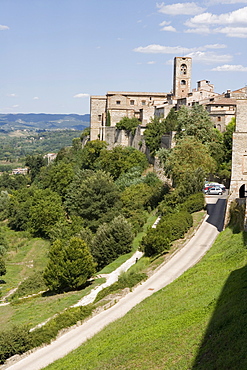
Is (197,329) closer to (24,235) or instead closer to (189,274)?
(189,274)

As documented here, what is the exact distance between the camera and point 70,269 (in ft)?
98.0

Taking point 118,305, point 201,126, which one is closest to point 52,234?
point 201,126

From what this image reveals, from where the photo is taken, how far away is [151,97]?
81.2 m

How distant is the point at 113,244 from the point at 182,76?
52841 mm

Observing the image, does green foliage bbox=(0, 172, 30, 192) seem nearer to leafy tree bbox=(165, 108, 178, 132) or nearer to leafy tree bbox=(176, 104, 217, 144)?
leafy tree bbox=(165, 108, 178, 132)

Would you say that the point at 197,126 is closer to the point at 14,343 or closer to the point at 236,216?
the point at 236,216

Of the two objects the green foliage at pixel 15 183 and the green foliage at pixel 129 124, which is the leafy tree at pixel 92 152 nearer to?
the green foliage at pixel 129 124

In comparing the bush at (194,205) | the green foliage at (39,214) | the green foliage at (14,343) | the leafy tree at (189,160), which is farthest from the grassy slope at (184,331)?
the green foliage at (39,214)

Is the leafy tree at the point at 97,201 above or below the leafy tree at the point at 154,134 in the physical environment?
below

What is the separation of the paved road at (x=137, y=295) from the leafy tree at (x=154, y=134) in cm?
2531

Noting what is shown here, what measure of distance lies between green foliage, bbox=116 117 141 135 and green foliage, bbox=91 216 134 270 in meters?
33.8

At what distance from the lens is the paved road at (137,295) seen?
1878cm

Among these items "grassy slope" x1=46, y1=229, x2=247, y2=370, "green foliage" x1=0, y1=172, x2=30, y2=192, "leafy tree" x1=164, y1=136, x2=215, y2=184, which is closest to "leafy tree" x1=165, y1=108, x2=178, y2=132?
"leafy tree" x1=164, y1=136, x2=215, y2=184

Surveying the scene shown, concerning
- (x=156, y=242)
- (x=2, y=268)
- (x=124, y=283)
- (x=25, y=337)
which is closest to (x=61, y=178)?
(x=2, y=268)
